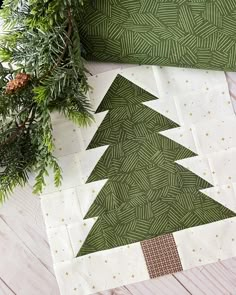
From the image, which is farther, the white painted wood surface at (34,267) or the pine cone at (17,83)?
the white painted wood surface at (34,267)

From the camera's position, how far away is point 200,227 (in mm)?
917

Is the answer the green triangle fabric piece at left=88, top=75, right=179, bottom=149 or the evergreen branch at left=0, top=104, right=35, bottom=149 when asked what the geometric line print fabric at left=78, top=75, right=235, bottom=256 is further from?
the evergreen branch at left=0, top=104, right=35, bottom=149

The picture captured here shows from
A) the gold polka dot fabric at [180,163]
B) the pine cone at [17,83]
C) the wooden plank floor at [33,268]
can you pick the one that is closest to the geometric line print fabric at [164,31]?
the gold polka dot fabric at [180,163]

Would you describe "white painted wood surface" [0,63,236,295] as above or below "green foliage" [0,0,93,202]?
below

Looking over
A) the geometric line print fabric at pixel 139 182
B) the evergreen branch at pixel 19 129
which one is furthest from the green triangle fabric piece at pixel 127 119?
the evergreen branch at pixel 19 129

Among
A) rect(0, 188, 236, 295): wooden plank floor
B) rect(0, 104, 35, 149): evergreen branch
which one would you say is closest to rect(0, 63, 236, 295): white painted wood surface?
rect(0, 188, 236, 295): wooden plank floor

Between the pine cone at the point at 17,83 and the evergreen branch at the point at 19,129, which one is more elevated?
the pine cone at the point at 17,83

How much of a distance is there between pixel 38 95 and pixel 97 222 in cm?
29

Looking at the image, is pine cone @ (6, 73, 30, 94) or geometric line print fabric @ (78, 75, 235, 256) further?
geometric line print fabric @ (78, 75, 235, 256)

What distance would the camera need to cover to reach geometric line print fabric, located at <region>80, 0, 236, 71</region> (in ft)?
2.97

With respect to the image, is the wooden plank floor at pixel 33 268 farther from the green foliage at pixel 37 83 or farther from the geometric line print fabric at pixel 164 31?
the geometric line print fabric at pixel 164 31

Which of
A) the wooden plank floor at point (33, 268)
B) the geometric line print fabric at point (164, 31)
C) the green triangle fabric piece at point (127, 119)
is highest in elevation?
the geometric line print fabric at point (164, 31)

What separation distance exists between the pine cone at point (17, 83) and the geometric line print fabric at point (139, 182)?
0.62 feet

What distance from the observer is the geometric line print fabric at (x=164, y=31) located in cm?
90
